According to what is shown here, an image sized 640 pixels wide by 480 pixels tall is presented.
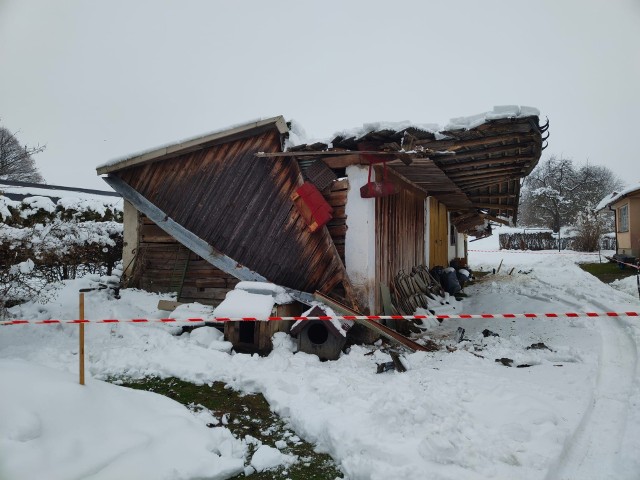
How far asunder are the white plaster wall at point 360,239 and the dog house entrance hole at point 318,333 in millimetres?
1165

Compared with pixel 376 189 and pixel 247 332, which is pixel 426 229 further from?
pixel 247 332

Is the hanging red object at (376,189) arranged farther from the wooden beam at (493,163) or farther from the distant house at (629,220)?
the distant house at (629,220)

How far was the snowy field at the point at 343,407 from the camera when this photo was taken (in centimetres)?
273

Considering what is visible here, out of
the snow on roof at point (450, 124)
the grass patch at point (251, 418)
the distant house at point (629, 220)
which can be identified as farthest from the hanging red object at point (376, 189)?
the distant house at point (629, 220)

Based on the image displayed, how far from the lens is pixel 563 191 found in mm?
41500

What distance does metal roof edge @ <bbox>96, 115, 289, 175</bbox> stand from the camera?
7086 mm

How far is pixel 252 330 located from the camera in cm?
617

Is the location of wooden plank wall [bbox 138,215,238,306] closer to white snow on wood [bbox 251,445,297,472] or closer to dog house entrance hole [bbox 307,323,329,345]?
dog house entrance hole [bbox 307,323,329,345]

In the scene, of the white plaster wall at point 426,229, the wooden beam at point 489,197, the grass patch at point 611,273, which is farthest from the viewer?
the grass patch at point 611,273

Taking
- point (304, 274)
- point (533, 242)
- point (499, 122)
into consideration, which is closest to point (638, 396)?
point (499, 122)

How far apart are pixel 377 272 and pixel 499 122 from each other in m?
3.53

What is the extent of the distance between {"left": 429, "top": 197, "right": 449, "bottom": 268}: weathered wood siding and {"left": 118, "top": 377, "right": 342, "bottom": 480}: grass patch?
9.35 m

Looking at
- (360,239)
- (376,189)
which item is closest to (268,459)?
(360,239)

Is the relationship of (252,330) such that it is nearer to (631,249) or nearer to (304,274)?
(304,274)
